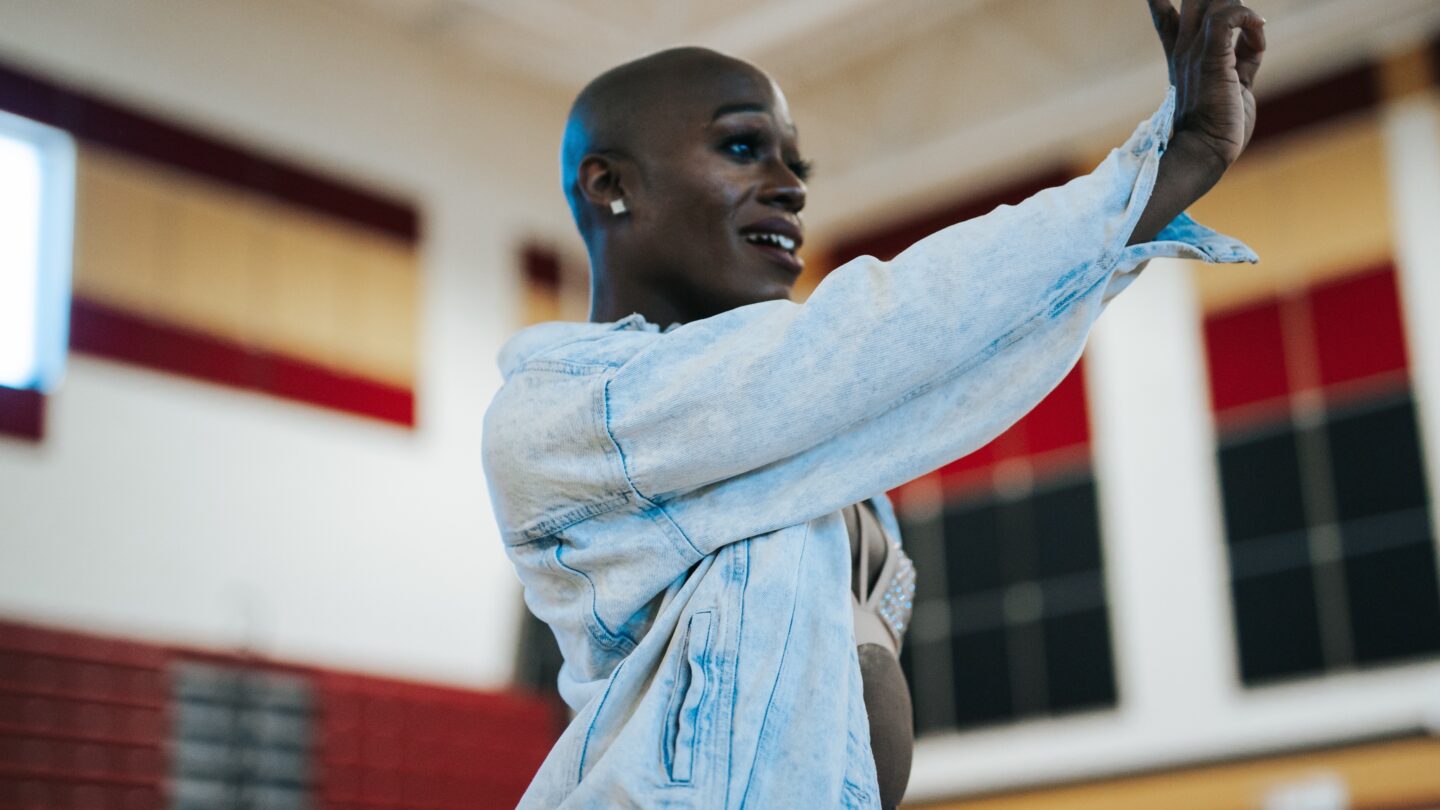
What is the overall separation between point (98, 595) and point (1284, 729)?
7.31 metres

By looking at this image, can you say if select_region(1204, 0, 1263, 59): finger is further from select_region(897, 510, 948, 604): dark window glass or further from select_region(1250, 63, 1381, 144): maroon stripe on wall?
select_region(897, 510, 948, 604): dark window glass

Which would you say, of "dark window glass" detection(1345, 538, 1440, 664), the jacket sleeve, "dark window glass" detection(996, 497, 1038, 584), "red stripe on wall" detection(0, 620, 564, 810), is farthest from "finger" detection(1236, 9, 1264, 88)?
"dark window glass" detection(996, 497, 1038, 584)

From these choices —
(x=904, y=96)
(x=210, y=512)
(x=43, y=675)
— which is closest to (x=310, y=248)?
(x=210, y=512)

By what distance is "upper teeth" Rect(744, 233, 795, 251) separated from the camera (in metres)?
1.88

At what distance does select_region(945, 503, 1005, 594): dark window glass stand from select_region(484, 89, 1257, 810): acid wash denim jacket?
33.3 ft

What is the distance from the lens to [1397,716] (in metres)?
9.78

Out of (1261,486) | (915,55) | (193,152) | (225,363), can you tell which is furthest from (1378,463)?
(193,152)

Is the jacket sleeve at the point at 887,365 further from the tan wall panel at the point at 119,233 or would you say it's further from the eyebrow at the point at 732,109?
the tan wall panel at the point at 119,233

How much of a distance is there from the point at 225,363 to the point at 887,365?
363 inches

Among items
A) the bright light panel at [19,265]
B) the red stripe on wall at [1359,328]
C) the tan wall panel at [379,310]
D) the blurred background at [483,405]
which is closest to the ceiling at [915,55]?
the blurred background at [483,405]

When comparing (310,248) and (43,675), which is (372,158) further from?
(43,675)

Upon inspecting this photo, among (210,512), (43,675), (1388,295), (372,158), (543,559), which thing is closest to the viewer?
(543,559)

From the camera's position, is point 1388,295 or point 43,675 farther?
point 1388,295

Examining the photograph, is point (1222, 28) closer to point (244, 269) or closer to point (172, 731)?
point (172, 731)
